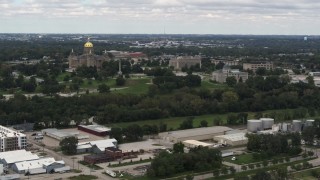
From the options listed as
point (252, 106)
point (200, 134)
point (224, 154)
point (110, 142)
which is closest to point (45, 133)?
point (110, 142)

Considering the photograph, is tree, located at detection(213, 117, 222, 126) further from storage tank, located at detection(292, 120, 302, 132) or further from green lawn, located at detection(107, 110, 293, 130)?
storage tank, located at detection(292, 120, 302, 132)

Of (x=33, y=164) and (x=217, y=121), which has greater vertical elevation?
(x=217, y=121)

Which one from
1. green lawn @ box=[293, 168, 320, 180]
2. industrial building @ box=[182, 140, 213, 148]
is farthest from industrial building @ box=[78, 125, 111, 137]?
green lawn @ box=[293, 168, 320, 180]

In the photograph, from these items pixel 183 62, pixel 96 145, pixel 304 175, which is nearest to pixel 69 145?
pixel 96 145

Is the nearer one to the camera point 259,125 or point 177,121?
point 259,125

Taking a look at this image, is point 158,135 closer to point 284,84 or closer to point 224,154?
point 224,154

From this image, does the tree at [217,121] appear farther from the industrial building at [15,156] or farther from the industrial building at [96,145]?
the industrial building at [15,156]

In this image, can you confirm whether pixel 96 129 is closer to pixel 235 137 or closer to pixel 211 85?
pixel 235 137
